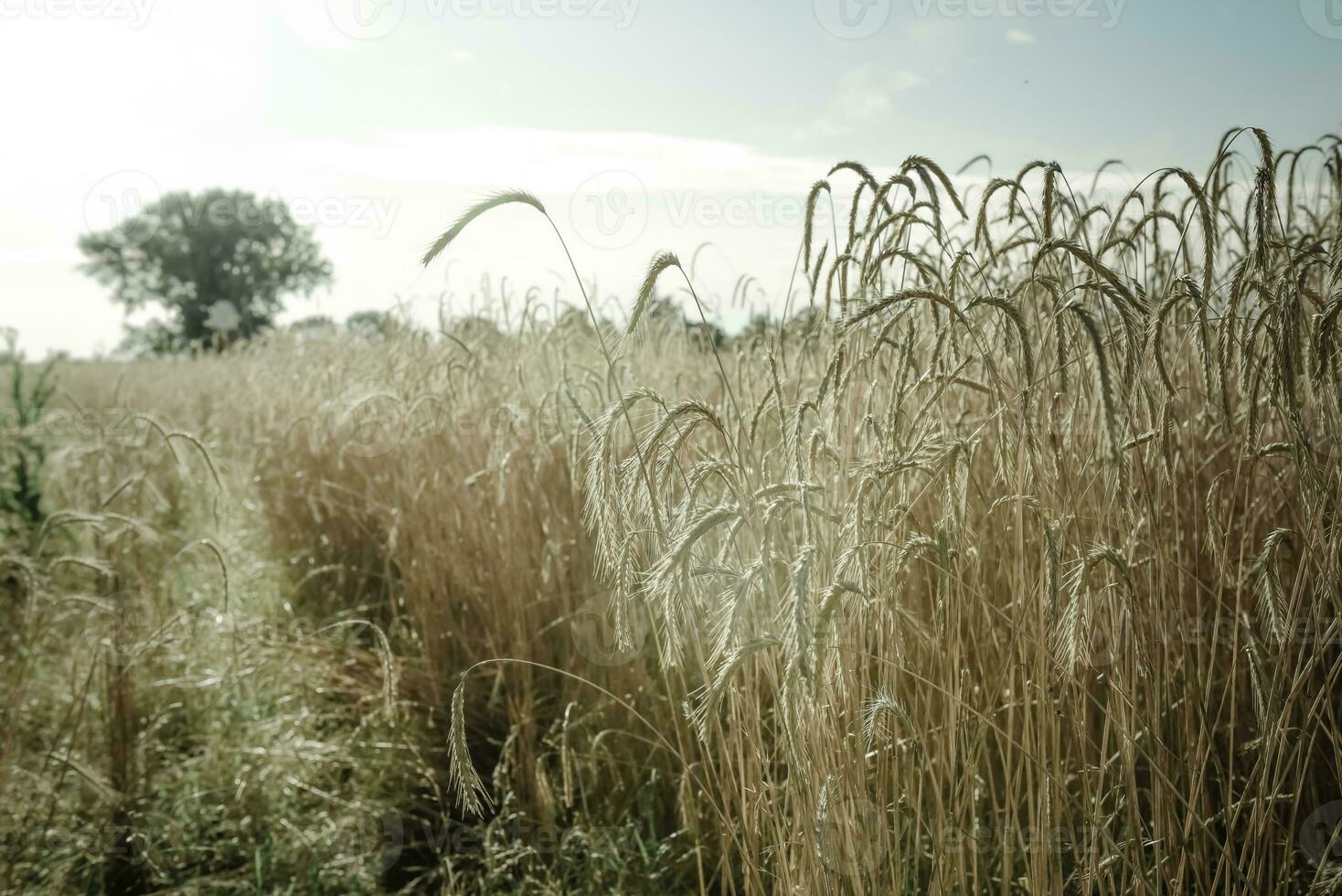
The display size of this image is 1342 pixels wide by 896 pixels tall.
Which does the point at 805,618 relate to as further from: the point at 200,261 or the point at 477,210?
the point at 200,261

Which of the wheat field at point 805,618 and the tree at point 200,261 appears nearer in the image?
the wheat field at point 805,618

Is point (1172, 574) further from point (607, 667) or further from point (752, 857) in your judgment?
point (607, 667)

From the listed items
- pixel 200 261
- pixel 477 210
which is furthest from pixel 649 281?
pixel 200 261

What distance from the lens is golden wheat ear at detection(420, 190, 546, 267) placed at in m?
1.25

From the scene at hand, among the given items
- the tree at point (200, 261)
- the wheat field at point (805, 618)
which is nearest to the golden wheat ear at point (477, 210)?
the wheat field at point (805, 618)

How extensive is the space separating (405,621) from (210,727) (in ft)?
2.72

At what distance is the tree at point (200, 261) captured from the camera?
34.0 metres

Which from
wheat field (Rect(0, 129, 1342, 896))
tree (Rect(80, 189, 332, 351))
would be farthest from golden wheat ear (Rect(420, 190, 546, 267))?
tree (Rect(80, 189, 332, 351))

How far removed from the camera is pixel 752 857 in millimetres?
1346

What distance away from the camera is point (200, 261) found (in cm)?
3434

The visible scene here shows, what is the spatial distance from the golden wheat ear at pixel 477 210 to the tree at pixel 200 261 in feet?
119

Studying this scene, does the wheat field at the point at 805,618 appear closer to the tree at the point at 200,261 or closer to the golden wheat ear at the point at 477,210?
the golden wheat ear at the point at 477,210

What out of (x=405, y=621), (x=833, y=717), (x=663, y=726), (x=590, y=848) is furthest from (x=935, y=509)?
(x=405, y=621)

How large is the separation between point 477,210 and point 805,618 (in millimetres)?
813
